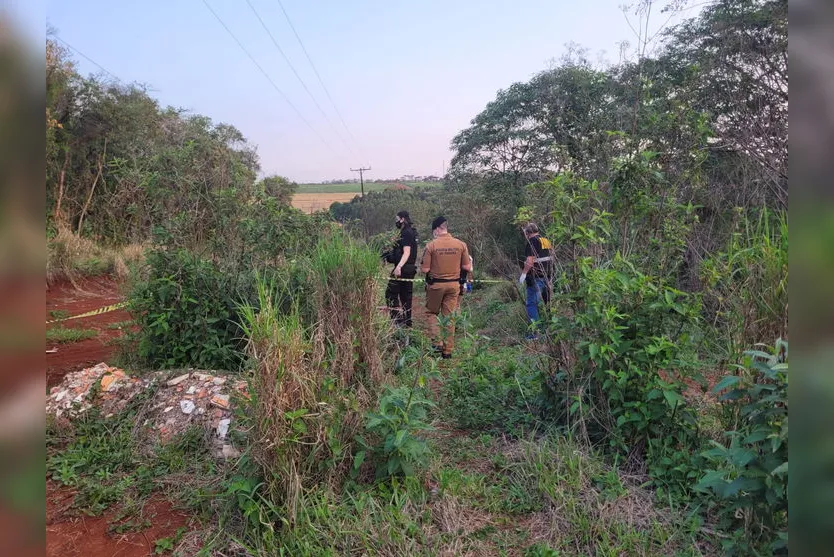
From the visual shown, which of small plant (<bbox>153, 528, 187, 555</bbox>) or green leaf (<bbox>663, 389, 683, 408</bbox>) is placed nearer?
small plant (<bbox>153, 528, 187, 555</bbox>)

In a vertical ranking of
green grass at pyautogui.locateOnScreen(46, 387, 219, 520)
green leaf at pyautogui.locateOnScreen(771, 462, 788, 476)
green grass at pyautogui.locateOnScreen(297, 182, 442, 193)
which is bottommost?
green grass at pyautogui.locateOnScreen(46, 387, 219, 520)

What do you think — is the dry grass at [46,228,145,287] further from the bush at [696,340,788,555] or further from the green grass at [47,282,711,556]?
the bush at [696,340,788,555]

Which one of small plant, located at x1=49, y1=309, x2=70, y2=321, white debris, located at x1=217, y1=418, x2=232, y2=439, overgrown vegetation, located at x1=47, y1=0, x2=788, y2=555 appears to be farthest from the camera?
small plant, located at x1=49, y1=309, x2=70, y2=321

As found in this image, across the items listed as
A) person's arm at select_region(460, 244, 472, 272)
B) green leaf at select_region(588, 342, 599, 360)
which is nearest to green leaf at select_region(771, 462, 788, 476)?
green leaf at select_region(588, 342, 599, 360)

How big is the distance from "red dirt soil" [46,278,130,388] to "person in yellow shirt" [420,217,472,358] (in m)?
3.64

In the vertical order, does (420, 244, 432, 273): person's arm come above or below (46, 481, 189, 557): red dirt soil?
above

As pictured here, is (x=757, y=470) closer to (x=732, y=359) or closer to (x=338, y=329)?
(x=732, y=359)

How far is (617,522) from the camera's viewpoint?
2625mm

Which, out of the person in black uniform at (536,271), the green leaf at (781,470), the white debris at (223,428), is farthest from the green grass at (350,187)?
the green leaf at (781,470)

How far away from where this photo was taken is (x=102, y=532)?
2936 mm

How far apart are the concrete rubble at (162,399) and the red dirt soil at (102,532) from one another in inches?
23.5

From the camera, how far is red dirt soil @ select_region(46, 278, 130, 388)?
18.2ft

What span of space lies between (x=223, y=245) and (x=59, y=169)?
36.8 feet
